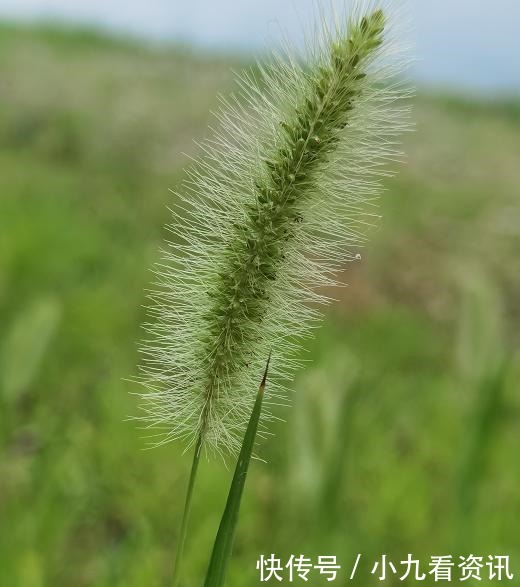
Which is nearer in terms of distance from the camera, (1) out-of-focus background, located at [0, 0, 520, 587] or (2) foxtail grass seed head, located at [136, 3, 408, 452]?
(2) foxtail grass seed head, located at [136, 3, 408, 452]

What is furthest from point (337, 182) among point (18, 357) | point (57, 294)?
point (57, 294)

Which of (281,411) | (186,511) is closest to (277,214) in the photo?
(186,511)

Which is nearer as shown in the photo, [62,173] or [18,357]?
[18,357]

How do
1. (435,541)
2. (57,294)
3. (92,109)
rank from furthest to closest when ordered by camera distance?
(92,109) < (57,294) < (435,541)

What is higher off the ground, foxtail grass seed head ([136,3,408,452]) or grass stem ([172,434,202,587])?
foxtail grass seed head ([136,3,408,452])

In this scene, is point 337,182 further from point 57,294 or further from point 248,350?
point 57,294
